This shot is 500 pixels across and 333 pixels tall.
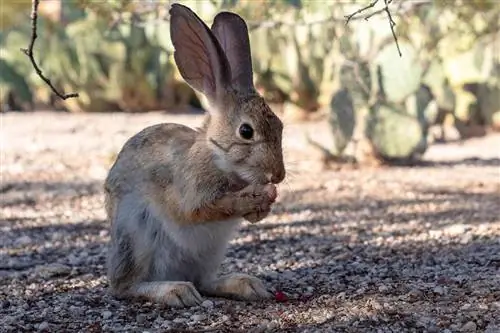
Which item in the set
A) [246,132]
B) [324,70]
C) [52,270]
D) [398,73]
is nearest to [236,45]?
[246,132]

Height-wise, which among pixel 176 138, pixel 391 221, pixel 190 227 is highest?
pixel 176 138

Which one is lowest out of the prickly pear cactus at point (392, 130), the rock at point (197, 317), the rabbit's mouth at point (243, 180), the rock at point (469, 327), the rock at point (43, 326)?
the rock at point (43, 326)

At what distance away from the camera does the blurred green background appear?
8.32m

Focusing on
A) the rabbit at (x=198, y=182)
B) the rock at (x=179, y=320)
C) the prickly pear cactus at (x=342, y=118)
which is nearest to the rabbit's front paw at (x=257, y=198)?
the rabbit at (x=198, y=182)

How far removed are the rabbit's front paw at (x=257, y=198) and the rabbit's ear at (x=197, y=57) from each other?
0.44m

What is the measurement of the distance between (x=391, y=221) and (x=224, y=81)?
2.63 meters

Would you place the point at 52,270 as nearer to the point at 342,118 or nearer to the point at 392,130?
the point at 342,118

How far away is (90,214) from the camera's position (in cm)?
646

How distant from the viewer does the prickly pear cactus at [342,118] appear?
8.27 m

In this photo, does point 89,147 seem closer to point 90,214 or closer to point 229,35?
point 90,214

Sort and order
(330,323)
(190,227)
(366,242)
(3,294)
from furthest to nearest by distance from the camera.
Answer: (366,242), (3,294), (190,227), (330,323)

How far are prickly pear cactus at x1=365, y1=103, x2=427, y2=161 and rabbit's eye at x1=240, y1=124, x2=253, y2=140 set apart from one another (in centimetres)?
499

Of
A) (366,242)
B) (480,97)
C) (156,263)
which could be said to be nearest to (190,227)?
(156,263)

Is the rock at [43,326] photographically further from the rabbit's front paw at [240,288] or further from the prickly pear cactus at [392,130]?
the prickly pear cactus at [392,130]
